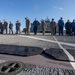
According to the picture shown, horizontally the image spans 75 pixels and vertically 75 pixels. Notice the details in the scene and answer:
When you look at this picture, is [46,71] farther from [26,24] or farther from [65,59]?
[26,24]

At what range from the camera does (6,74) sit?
6.63ft

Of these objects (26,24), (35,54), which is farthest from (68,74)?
(26,24)

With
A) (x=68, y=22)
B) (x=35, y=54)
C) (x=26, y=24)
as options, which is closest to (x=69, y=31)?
(x=68, y=22)

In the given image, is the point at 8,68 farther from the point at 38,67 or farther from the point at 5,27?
the point at 5,27

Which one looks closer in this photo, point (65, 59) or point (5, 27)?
point (65, 59)

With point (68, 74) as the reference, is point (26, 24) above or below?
above

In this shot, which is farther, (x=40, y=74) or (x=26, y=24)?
(x=26, y=24)

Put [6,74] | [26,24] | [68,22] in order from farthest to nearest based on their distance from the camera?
[26,24] → [68,22] → [6,74]

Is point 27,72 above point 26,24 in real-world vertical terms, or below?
below

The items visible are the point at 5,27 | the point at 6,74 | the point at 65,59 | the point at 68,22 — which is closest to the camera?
the point at 6,74

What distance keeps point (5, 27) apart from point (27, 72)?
1861cm

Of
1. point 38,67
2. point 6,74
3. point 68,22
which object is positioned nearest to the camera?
point 6,74

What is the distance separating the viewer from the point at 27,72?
220cm

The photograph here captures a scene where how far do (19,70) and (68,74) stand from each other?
28.0 inches
